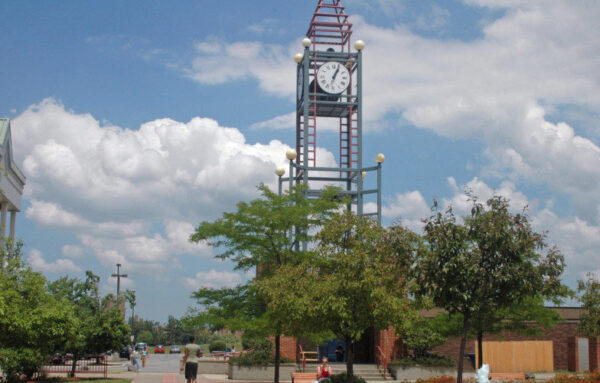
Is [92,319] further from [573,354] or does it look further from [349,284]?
[573,354]

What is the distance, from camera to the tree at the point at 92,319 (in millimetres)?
25875

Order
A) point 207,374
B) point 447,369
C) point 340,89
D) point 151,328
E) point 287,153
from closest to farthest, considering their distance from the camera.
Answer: point 447,369
point 207,374
point 287,153
point 340,89
point 151,328

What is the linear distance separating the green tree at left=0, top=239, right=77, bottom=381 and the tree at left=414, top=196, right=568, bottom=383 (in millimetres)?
11389

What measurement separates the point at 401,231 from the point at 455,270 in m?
2.05

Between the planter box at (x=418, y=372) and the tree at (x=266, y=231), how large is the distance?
736 centimetres

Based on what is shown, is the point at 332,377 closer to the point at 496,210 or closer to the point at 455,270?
the point at 455,270

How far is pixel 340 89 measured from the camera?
4200 cm

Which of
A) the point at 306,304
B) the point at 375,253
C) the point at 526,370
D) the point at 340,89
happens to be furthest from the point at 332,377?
the point at 340,89

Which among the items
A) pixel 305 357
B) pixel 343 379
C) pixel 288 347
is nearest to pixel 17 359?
pixel 343 379

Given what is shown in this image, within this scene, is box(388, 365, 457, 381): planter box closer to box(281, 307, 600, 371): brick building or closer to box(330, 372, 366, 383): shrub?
box(281, 307, 600, 371): brick building

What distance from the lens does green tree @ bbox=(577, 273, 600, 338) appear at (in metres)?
30.3

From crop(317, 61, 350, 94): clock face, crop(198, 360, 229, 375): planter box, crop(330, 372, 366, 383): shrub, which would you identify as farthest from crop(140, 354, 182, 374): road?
crop(317, 61, 350, 94): clock face

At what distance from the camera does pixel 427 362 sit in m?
30.1

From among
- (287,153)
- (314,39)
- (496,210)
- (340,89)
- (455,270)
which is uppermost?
(314,39)
